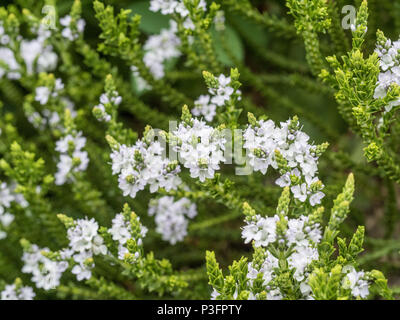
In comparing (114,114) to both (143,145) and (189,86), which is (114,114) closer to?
(143,145)

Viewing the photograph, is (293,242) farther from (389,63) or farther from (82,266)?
(82,266)

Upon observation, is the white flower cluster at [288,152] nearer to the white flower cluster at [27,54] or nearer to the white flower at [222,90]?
the white flower at [222,90]

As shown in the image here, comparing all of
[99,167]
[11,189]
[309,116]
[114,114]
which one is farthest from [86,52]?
[309,116]

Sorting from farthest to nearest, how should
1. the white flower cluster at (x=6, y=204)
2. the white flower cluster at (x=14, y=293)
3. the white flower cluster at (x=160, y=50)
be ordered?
the white flower cluster at (x=160, y=50)
the white flower cluster at (x=6, y=204)
the white flower cluster at (x=14, y=293)

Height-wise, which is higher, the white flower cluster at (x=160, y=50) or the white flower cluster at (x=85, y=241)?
the white flower cluster at (x=160, y=50)

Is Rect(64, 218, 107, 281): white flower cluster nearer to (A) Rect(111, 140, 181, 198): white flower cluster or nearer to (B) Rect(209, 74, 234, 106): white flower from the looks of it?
(A) Rect(111, 140, 181, 198): white flower cluster

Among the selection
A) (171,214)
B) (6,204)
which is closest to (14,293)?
(6,204)

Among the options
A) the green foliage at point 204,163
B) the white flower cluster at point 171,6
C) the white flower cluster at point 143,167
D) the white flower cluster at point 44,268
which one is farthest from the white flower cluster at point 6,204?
the white flower cluster at point 171,6
